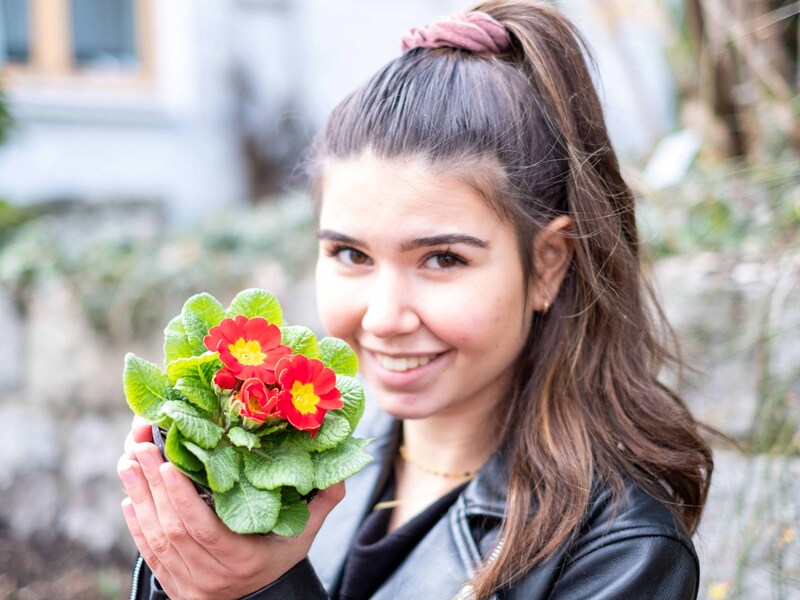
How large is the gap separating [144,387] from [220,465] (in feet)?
0.51

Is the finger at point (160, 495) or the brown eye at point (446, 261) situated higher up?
the brown eye at point (446, 261)

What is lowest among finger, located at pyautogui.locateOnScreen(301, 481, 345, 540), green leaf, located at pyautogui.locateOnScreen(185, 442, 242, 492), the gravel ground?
the gravel ground

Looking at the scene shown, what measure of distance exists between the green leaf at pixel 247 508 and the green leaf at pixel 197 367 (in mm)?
152

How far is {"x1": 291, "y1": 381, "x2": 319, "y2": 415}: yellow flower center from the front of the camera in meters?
1.17

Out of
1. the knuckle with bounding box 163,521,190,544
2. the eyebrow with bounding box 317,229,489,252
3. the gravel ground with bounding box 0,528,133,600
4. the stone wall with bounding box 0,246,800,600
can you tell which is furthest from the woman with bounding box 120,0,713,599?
the gravel ground with bounding box 0,528,133,600

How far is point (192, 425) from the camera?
1124mm

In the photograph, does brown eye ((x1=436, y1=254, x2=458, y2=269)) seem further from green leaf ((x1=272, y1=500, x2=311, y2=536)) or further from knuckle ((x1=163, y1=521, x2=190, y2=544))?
knuckle ((x1=163, y1=521, x2=190, y2=544))

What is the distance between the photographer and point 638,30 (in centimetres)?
843

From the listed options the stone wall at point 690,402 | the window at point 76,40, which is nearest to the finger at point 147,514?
the stone wall at point 690,402

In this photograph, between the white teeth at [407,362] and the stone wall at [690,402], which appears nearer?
the white teeth at [407,362]

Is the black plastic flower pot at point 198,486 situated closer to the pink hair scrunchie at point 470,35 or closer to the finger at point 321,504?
the finger at point 321,504

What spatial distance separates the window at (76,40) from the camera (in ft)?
22.7

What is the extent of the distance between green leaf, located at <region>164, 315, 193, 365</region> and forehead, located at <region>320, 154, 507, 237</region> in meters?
0.37

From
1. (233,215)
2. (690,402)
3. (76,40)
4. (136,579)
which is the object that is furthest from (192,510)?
(76,40)
